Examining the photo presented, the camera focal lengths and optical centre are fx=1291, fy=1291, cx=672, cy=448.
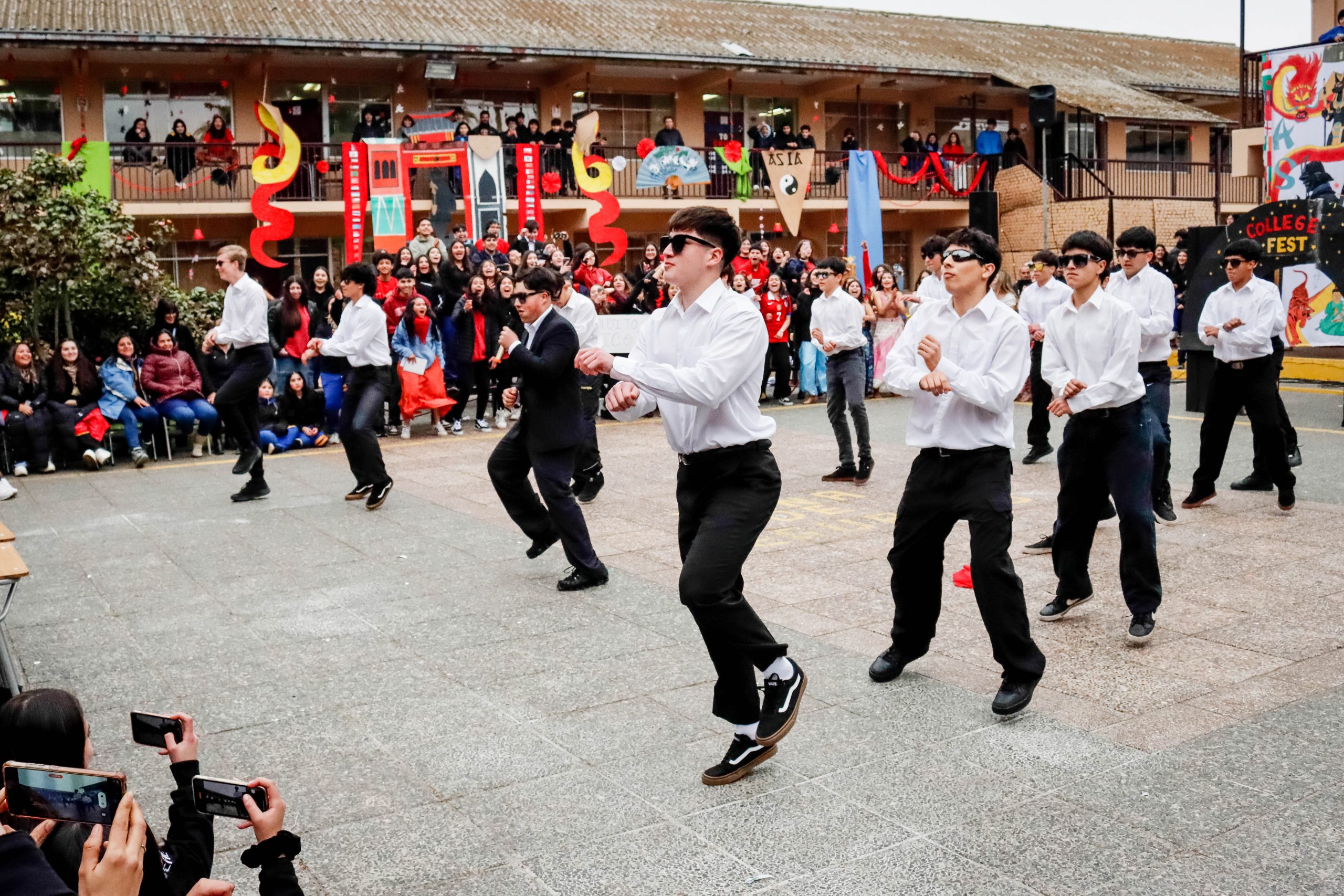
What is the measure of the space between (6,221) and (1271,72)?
50.7 feet

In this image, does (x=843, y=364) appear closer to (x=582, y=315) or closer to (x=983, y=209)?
(x=582, y=315)

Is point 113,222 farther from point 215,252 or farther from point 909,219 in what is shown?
point 909,219

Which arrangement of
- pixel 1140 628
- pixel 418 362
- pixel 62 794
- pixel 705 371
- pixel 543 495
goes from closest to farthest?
1. pixel 62 794
2. pixel 705 371
3. pixel 1140 628
4. pixel 543 495
5. pixel 418 362

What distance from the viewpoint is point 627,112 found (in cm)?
2638

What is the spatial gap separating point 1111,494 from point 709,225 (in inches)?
111

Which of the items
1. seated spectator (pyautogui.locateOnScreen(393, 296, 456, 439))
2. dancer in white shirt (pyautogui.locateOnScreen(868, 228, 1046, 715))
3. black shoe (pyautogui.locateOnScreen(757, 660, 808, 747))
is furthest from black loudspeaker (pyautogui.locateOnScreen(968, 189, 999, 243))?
black shoe (pyautogui.locateOnScreen(757, 660, 808, 747))

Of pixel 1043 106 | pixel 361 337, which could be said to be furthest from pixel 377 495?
pixel 1043 106

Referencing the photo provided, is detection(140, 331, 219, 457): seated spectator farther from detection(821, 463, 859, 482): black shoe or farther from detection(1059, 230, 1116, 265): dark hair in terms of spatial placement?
detection(1059, 230, 1116, 265): dark hair

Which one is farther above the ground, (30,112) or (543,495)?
(30,112)

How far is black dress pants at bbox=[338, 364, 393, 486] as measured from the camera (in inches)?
382

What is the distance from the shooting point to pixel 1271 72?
17.2 metres

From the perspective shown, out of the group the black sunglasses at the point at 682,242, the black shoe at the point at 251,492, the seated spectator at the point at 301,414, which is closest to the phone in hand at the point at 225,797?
the black sunglasses at the point at 682,242

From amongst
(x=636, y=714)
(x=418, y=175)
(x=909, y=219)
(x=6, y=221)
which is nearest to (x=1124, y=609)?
(x=636, y=714)

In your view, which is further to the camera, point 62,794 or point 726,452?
point 726,452
